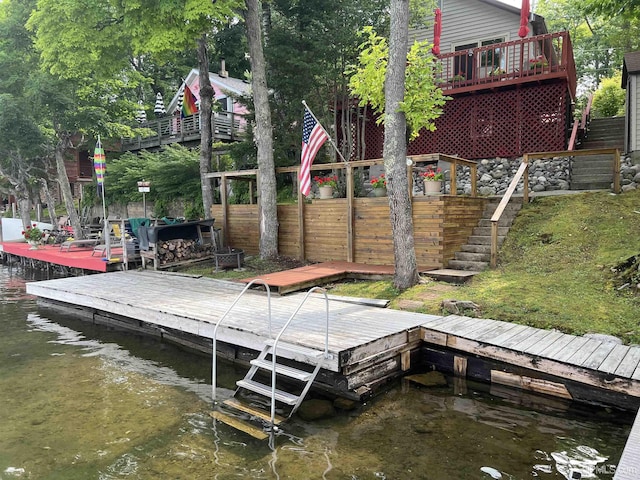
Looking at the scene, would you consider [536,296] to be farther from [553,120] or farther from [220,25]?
[220,25]

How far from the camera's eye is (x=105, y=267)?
11477 mm

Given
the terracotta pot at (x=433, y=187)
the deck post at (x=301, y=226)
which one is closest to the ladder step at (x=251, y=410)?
the terracotta pot at (x=433, y=187)

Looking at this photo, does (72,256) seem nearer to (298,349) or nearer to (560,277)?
(298,349)

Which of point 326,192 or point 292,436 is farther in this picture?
point 326,192

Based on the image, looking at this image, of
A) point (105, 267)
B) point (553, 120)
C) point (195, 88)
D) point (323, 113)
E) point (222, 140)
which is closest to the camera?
point (105, 267)

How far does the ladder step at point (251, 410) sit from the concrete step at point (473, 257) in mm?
5308

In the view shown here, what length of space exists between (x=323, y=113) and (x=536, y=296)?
9790mm

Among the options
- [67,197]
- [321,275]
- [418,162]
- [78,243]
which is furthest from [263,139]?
[67,197]

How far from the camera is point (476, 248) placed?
28.9 ft

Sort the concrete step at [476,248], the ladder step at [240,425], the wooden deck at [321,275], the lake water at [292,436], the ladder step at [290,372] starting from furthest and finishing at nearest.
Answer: the concrete step at [476,248] < the wooden deck at [321,275] < the ladder step at [290,372] < the ladder step at [240,425] < the lake water at [292,436]

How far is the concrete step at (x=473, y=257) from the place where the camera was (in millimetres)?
8523

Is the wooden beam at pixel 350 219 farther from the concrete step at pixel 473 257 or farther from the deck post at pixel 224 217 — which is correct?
the deck post at pixel 224 217

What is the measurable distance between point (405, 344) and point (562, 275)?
3266 millimetres

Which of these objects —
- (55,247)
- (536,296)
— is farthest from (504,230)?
(55,247)
